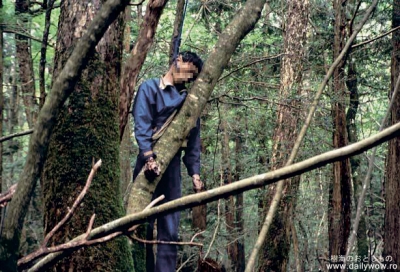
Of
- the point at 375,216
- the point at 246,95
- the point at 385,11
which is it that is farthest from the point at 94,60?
the point at 375,216

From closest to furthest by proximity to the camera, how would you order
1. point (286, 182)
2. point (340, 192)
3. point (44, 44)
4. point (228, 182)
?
point (44, 44), point (286, 182), point (340, 192), point (228, 182)

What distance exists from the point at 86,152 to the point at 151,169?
746mm

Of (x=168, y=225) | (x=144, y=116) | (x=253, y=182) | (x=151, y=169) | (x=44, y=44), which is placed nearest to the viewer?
(x=253, y=182)

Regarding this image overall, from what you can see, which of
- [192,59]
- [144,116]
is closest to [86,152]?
[144,116]

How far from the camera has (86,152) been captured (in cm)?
300

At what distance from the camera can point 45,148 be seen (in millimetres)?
1248

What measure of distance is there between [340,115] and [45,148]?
390 inches

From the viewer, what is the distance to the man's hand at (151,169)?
3.67 meters

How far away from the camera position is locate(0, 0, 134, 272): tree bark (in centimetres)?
124

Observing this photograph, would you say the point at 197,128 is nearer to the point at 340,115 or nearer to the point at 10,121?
the point at 340,115

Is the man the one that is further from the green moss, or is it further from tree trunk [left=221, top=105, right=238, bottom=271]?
tree trunk [left=221, top=105, right=238, bottom=271]

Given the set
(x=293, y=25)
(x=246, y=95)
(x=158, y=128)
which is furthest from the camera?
(x=293, y=25)

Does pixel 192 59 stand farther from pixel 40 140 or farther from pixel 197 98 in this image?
pixel 40 140

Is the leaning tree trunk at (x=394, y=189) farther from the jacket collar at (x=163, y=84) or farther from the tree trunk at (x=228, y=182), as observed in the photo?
the jacket collar at (x=163, y=84)
